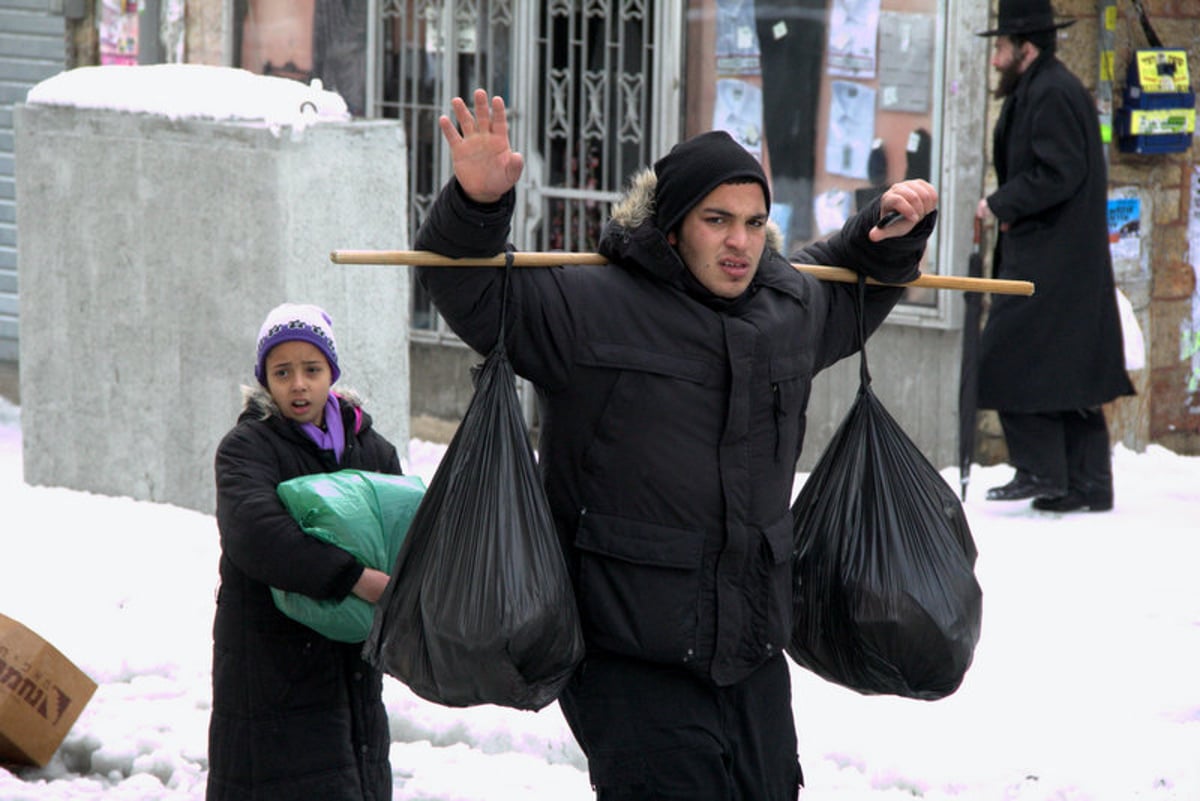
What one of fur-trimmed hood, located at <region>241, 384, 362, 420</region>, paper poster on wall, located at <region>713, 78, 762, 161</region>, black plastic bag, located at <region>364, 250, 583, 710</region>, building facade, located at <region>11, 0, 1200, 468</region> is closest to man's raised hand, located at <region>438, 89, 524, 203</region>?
black plastic bag, located at <region>364, 250, 583, 710</region>

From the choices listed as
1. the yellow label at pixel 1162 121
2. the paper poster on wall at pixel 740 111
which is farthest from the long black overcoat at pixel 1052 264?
the paper poster on wall at pixel 740 111

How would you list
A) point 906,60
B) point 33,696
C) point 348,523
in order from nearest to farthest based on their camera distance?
1. point 348,523
2. point 33,696
3. point 906,60

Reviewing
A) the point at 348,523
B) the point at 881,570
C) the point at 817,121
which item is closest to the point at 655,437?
the point at 881,570

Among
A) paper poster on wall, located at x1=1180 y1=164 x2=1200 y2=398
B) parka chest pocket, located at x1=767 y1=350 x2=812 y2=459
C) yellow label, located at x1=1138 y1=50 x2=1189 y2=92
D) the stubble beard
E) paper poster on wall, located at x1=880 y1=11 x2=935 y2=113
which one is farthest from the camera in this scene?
paper poster on wall, located at x1=1180 y1=164 x2=1200 y2=398

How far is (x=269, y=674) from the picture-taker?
4.04 m

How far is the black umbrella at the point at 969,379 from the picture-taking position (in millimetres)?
7941

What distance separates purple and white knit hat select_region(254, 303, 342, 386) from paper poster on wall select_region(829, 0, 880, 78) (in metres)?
5.12

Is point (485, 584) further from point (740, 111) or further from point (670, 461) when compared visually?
point (740, 111)

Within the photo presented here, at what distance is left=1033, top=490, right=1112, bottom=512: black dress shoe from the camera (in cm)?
797

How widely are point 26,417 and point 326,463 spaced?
4578 millimetres

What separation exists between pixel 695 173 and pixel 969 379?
4.68m

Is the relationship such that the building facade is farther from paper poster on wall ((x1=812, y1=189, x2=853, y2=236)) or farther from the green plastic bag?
the green plastic bag

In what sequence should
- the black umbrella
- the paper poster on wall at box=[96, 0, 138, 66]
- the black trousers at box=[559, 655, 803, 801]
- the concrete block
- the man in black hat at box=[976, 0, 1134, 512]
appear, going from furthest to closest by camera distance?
the paper poster on wall at box=[96, 0, 138, 66] < the black umbrella < the man in black hat at box=[976, 0, 1134, 512] < the concrete block < the black trousers at box=[559, 655, 803, 801]

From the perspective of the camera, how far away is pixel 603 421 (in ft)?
11.6
